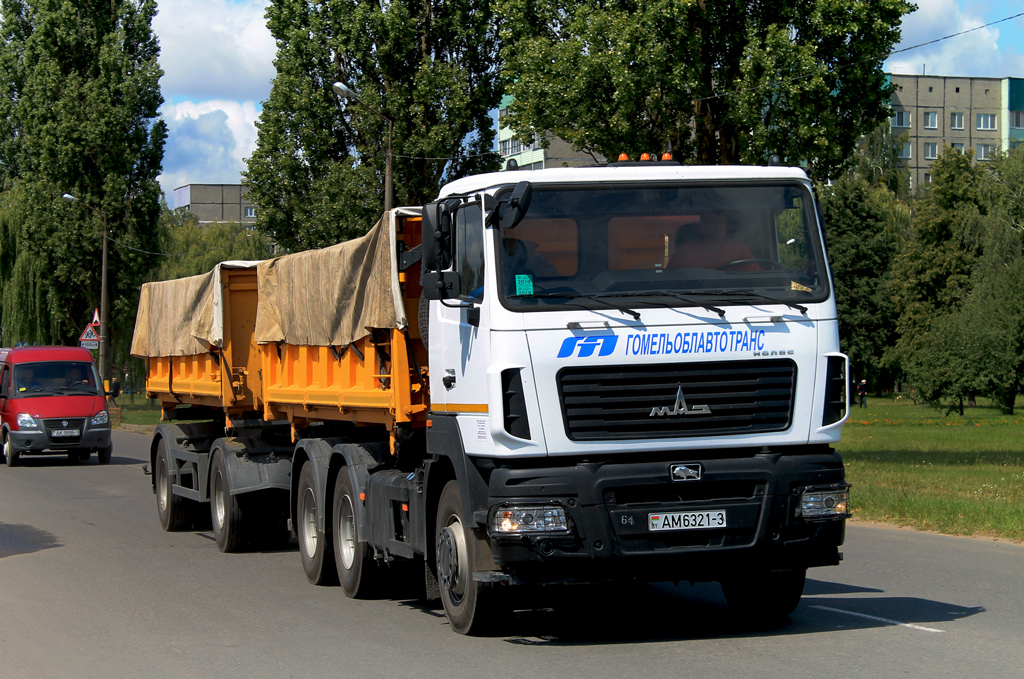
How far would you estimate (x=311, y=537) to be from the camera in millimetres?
11016

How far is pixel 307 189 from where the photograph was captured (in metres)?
37.9

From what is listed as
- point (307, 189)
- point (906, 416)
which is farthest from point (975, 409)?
point (307, 189)

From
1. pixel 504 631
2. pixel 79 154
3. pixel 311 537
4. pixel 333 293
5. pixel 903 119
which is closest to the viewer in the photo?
pixel 504 631

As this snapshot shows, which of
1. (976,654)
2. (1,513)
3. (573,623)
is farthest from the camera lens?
(1,513)

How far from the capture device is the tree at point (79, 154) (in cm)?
4984

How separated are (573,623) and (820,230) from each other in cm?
317

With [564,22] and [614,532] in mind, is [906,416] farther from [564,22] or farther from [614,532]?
[614,532]

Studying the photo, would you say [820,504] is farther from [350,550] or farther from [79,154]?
[79,154]

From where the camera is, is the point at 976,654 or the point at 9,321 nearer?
the point at 976,654

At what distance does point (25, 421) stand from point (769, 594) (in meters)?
20.6

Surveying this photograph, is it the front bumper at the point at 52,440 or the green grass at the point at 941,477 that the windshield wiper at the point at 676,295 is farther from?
the front bumper at the point at 52,440

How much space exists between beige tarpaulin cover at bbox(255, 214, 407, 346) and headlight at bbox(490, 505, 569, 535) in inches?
88.6

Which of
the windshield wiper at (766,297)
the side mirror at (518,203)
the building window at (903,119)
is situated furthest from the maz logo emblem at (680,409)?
the building window at (903,119)

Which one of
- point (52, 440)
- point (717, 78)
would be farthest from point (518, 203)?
point (52, 440)
